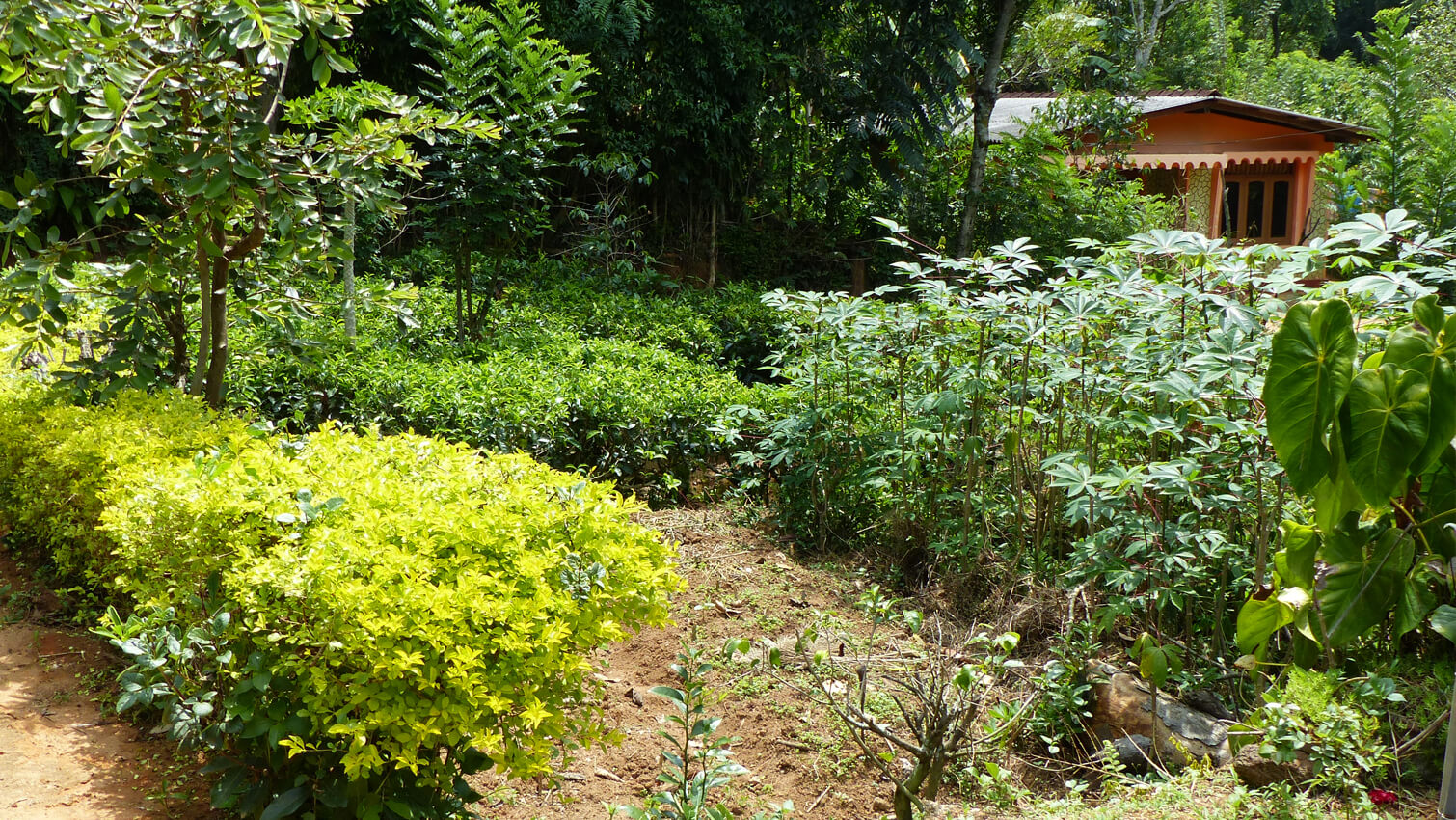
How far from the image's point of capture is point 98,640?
339 cm

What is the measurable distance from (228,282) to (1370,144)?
817 inches

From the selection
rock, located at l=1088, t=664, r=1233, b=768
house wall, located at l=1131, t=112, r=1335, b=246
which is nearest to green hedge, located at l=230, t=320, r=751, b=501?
rock, located at l=1088, t=664, r=1233, b=768

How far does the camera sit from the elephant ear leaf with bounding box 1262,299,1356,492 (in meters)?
2.48

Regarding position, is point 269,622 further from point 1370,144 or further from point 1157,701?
point 1370,144

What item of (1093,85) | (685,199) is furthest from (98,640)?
(1093,85)

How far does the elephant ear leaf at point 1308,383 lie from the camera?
2482mm

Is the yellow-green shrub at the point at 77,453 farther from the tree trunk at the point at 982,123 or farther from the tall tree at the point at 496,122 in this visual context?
the tree trunk at the point at 982,123

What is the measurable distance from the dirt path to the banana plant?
294cm

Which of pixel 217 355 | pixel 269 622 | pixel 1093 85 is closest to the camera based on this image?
pixel 269 622

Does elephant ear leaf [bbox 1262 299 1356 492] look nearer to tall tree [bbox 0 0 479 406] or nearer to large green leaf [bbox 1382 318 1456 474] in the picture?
large green leaf [bbox 1382 318 1456 474]

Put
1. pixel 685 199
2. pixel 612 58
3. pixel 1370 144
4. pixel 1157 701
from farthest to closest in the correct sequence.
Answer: pixel 1370 144 → pixel 685 199 → pixel 612 58 → pixel 1157 701

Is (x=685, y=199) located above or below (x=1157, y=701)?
above

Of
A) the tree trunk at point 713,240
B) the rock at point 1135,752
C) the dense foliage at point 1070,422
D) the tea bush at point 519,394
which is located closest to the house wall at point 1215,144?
the tree trunk at point 713,240

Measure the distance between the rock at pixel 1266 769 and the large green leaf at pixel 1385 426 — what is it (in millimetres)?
753
